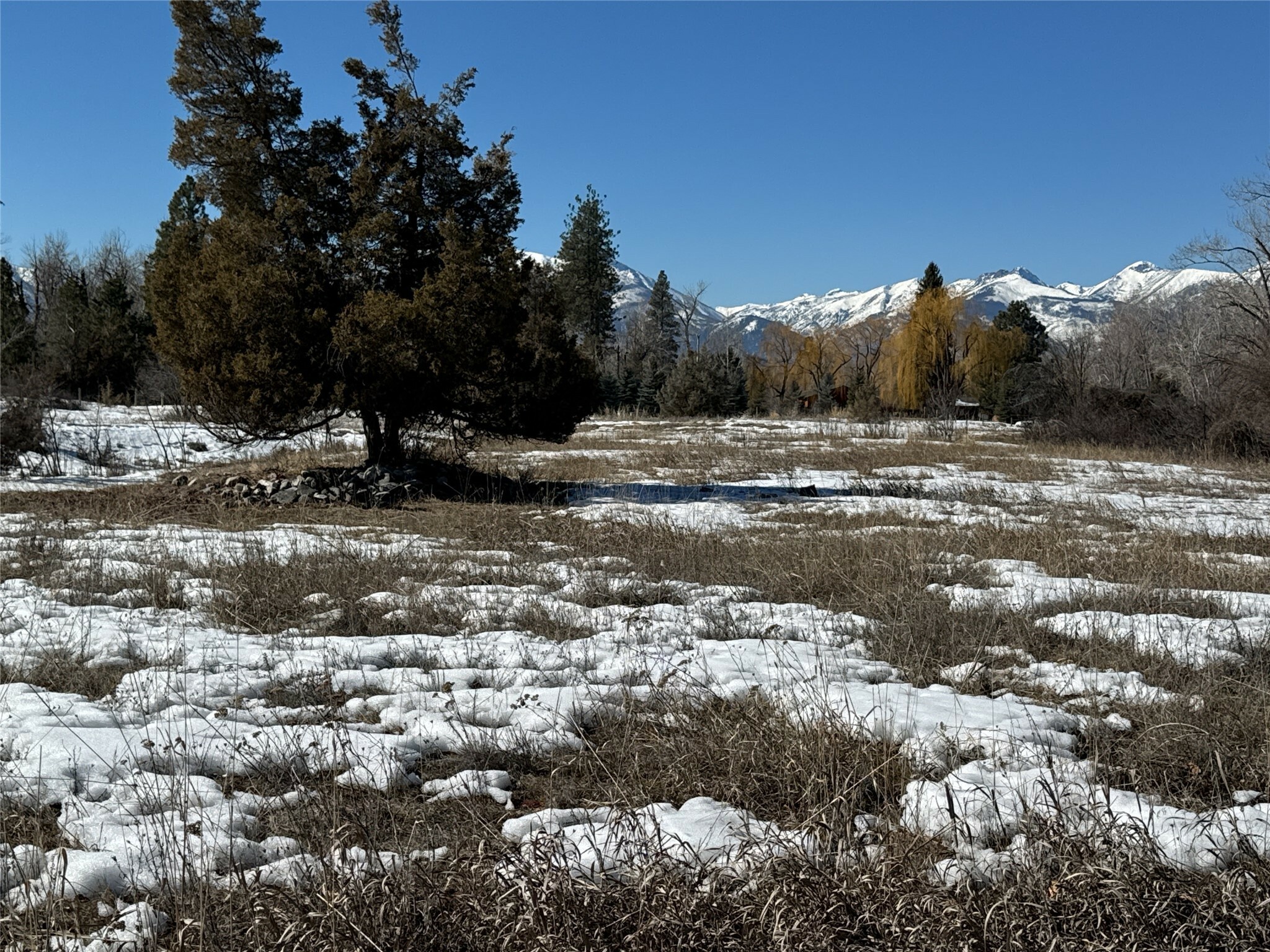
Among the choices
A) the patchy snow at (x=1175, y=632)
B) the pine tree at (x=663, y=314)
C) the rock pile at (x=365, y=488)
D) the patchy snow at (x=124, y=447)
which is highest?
the pine tree at (x=663, y=314)

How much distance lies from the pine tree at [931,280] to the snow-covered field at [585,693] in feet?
156

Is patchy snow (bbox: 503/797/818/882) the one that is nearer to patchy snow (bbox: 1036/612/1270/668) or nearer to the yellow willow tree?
patchy snow (bbox: 1036/612/1270/668)

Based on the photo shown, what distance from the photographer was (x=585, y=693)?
12.7ft

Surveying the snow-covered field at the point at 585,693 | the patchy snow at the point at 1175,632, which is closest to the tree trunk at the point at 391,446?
the snow-covered field at the point at 585,693

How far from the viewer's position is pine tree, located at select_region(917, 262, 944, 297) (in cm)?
5322

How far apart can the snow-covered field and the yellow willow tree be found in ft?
140

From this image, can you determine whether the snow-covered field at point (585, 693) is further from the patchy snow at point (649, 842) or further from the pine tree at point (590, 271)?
the pine tree at point (590, 271)

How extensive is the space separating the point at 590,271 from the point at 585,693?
5645cm

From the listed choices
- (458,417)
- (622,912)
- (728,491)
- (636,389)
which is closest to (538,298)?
(458,417)

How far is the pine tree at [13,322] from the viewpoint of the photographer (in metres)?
28.8

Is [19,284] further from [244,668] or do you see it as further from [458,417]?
[244,668]

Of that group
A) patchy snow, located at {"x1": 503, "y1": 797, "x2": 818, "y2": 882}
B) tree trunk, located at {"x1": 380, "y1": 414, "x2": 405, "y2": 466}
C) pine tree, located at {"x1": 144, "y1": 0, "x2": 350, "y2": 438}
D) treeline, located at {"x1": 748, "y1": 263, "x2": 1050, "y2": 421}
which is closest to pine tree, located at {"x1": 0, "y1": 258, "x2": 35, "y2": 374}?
pine tree, located at {"x1": 144, "y1": 0, "x2": 350, "y2": 438}

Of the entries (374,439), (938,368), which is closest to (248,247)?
(374,439)

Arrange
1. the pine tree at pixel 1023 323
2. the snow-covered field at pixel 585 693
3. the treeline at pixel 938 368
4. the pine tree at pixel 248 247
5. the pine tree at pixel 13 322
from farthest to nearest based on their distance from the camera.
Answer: the pine tree at pixel 1023 323 < the treeline at pixel 938 368 < the pine tree at pixel 13 322 < the pine tree at pixel 248 247 < the snow-covered field at pixel 585 693
